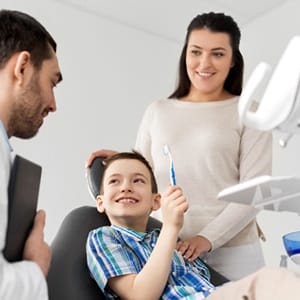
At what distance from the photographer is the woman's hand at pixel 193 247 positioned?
4.25 feet

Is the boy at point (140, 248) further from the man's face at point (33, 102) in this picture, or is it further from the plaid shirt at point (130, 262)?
the man's face at point (33, 102)

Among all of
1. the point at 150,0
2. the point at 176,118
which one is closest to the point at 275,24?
the point at 150,0

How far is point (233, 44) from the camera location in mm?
1552

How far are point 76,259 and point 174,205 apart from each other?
276 mm

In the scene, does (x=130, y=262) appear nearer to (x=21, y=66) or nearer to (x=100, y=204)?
(x=100, y=204)

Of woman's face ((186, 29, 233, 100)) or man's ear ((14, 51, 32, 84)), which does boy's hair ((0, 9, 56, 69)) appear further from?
woman's face ((186, 29, 233, 100))

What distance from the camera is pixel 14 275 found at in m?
0.83

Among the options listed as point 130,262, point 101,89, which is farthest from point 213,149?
point 101,89

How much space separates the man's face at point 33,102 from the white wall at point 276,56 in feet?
4.61

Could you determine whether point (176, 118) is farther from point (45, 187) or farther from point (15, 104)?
point (45, 187)

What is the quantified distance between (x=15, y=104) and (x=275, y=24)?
2.08 meters

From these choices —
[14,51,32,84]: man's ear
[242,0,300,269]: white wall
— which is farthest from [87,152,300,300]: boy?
[242,0,300,269]: white wall

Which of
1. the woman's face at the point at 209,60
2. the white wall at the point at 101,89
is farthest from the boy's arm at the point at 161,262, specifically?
the white wall at the point at 101,89

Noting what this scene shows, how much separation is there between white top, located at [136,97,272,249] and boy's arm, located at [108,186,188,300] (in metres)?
0.28
